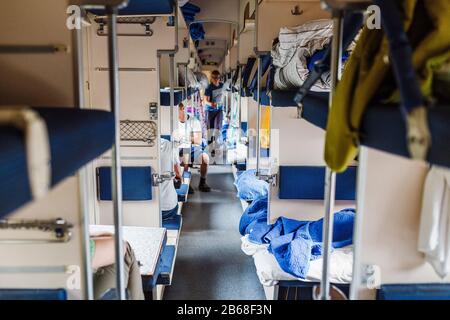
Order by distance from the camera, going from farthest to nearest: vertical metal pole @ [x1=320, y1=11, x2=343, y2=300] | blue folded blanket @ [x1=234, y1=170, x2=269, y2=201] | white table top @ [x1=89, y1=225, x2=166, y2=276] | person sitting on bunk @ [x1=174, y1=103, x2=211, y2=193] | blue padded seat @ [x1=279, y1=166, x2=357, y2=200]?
1. person sitting on bunk @ [x1=174, y1=103, x2=211, y2=193]
2. blue folded blanket @ [x1=234, y1=170, x2=269, y2=201]
3. blue padded seat @ [x1=279, y1=166, x2=357, y2=200]
4. white table top @ [x1=89, y1=225, x2=166, y2=276]
5. vertical metal pole @ [x1=320, y1=11, x2=343, y2=300]

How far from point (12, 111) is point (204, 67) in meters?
16.2

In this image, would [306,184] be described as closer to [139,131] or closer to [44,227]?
[139,131]

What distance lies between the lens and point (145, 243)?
2.76m

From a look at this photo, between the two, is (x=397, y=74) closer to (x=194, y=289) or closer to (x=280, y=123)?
(x=280, y=123)

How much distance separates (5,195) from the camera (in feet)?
2.02

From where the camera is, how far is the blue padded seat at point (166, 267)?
2749mm

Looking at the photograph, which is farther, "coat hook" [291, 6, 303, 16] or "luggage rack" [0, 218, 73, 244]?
"coat hook" [291, 6, 303, 16]

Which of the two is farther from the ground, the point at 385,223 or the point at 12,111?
the point at 12,111

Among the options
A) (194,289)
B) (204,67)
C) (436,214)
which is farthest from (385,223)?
(204,67)

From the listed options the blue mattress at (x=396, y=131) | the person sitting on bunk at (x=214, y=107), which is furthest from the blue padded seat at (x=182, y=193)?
the blue mattress at (x=396, y=131)

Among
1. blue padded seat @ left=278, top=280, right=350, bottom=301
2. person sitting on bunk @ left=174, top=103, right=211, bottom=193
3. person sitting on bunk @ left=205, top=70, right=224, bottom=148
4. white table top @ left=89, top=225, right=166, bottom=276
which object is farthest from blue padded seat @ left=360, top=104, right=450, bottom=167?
person sitting on bunk @ left=205, top=70, right=224, bottom=148

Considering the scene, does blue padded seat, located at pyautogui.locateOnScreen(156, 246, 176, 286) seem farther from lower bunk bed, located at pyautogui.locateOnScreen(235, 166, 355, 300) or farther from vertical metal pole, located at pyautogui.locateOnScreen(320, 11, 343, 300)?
vertical metal pole, located at pyautogui.locateOnScreen(320, 11, 343, 300)

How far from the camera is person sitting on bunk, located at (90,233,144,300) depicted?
199cm

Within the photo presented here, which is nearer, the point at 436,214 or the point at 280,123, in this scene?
the point at 436,214
